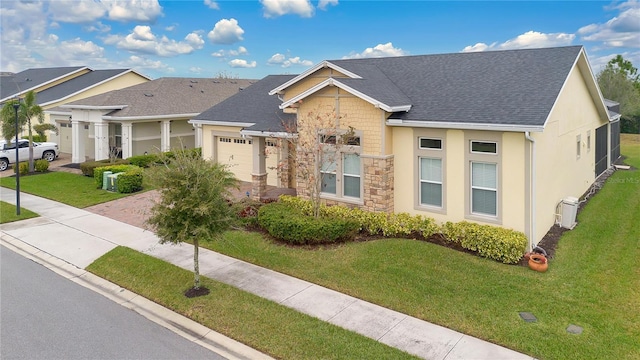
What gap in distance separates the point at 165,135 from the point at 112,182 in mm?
7675

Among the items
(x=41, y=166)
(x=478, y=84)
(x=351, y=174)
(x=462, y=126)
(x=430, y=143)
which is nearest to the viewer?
(x=462, y=126)

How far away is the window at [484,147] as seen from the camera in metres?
12.7

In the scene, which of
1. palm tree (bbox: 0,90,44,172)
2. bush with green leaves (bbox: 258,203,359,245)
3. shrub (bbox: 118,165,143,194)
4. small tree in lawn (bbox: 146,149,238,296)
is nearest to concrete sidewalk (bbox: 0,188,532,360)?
bush with green leaves (bbox: 258,203,359,245)

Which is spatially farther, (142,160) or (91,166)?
(142,160)

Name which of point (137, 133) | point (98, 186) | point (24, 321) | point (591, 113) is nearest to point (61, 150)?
point (137, 133)

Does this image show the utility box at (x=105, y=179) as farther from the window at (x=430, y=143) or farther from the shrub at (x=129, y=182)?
the window at (x=430, y=143)

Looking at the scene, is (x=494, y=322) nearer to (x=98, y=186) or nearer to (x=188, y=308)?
(x=188, y=308)

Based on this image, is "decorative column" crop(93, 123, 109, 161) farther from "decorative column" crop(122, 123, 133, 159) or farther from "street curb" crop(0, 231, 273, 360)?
"street curb" crop(0, 231, 273, 360)

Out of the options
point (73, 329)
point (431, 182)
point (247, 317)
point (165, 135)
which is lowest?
point (73, 329)

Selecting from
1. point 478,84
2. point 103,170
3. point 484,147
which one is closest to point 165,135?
point 103,170

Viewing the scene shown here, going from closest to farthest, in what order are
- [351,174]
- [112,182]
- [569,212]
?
[569,212]
[351,174]
[112,182]

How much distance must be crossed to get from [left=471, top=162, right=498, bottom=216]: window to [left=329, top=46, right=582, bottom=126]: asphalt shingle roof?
4.56 feet

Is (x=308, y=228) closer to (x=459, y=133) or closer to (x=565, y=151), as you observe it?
(x=459, y=133)

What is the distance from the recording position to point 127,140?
27.0 m
